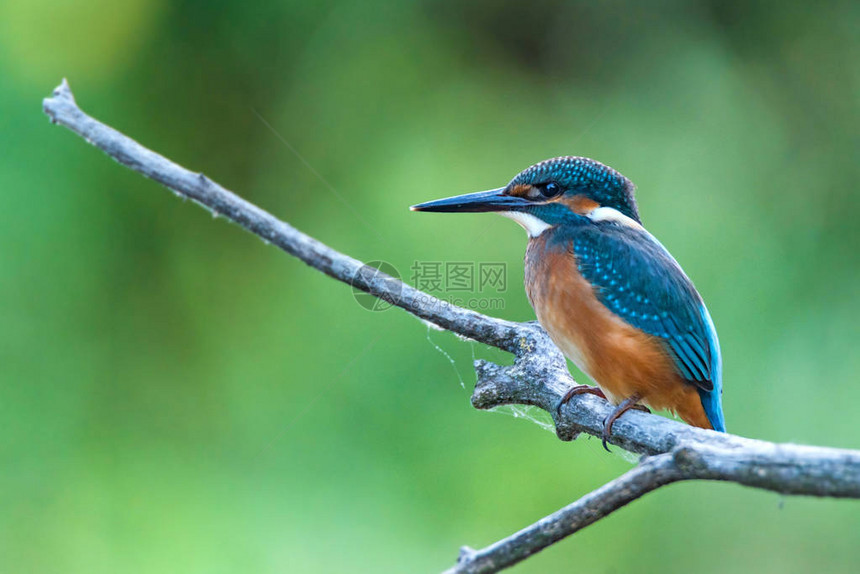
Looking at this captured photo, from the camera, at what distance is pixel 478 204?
1.87m

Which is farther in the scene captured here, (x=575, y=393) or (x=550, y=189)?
(x=550, y=189)

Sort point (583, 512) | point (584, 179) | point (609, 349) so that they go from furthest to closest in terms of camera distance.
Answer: point (584, 179) → point (609, 349) → point (583, 512)

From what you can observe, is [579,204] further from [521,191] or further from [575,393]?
[575,393]

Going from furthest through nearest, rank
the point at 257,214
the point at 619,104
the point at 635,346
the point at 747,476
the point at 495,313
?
the point at 619,104, the point at 495,313, the point at 635,346, the point at 257,214, the point at 747,476

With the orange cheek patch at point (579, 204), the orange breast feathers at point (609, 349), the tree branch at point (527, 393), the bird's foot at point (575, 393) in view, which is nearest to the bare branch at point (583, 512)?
the tree branch at point (527, 393)

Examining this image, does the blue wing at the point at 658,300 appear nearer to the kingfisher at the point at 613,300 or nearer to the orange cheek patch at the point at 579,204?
the kingfisher at the point at 613,300

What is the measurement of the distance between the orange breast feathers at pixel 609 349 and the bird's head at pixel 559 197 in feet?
0.49

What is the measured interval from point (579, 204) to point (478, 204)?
0.25 m

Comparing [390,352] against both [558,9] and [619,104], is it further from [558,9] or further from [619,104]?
[558,9]

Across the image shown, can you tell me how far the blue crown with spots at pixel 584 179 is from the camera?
72.6 inches

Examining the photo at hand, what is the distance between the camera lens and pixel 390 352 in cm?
253

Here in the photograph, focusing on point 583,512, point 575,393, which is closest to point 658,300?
point 575,393

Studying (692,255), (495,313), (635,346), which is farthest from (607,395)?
(692,255)

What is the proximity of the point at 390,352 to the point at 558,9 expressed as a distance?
149 cm
